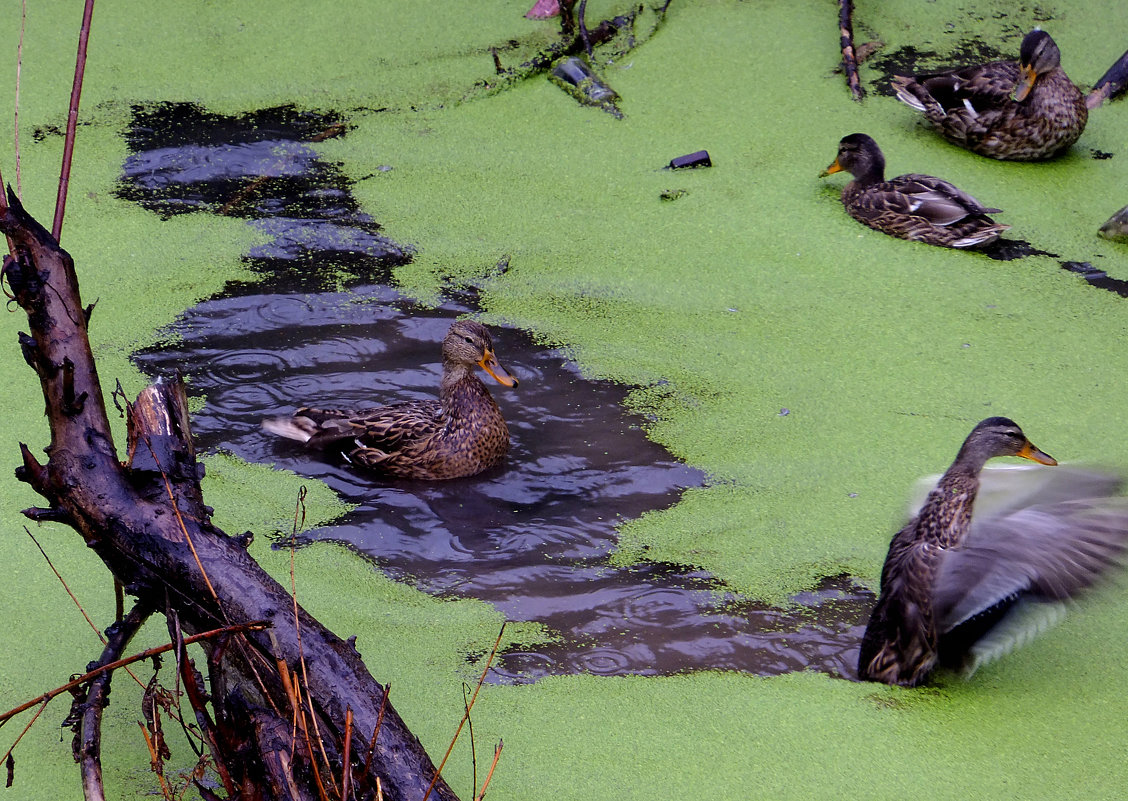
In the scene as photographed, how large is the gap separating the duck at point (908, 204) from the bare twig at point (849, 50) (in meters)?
0.70

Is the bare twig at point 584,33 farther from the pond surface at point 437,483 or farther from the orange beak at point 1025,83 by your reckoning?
the orange beak at point 1025,83

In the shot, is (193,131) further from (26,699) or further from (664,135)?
(26,699)

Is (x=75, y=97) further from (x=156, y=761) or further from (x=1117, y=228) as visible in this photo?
(x=1117, y=228)

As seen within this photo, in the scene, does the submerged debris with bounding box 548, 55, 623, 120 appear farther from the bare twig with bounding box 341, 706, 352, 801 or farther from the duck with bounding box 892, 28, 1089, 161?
the bare twig with bounding box 341, 706, 352, 801

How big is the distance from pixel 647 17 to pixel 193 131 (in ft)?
7.89

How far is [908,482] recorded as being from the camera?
3.39 meters

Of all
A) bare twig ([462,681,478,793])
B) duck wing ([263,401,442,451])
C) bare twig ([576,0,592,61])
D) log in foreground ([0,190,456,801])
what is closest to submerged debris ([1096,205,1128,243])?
bare twig ([576,0,592,61])

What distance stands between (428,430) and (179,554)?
1725 millimetres

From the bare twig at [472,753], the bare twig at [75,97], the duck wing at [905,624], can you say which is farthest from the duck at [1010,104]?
the bare twig at [75,97]

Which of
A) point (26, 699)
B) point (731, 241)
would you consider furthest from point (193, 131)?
point (26, 699)

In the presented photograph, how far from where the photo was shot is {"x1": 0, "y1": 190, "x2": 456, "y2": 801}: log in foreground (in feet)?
6.00

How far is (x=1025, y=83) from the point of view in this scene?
5055 mm

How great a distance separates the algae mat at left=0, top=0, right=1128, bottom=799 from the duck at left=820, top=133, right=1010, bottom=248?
8cm

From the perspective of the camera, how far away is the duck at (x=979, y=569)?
7.73 ft
